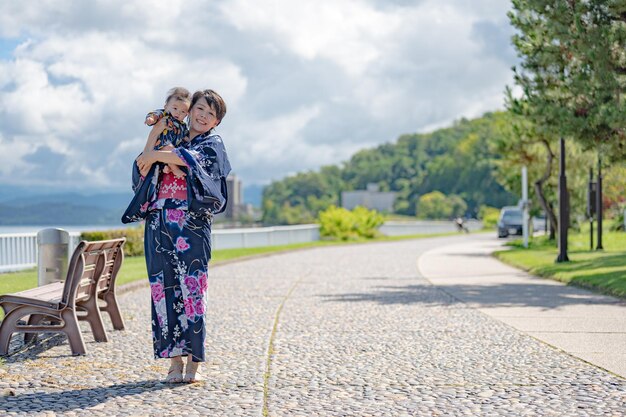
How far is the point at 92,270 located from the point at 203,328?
8.07 ft

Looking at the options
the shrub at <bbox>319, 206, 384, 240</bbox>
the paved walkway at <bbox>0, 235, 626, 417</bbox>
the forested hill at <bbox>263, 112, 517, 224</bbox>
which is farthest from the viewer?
the forested hill at <bbox>263, 112, 517, 224</bbox>

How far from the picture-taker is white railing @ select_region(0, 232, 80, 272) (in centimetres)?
1900

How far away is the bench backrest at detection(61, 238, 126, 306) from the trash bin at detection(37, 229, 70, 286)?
4.02 ft

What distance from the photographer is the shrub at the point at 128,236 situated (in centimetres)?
2414

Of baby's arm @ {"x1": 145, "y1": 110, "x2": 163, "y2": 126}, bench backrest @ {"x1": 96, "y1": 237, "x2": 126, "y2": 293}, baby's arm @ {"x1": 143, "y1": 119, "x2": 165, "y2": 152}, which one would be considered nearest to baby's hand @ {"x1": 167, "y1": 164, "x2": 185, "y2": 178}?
baby's arm @ {"x1": 143, "y1": 119, "x2": 165, "y2": 152}

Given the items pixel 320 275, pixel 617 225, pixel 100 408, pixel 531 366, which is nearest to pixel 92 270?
pixel 100 408

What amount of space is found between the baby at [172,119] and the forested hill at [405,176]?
458 ft

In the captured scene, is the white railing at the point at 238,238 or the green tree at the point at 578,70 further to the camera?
the white railing at the point at 238,238

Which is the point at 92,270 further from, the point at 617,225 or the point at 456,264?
the point at 617,225

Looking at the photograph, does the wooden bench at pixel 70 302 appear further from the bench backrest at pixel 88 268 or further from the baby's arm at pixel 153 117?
the baby's arm at pixel 153 117

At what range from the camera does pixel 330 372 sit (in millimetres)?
6926

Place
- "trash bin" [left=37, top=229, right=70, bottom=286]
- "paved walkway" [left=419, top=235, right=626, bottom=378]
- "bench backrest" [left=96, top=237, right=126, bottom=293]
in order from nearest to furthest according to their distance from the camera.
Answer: "paved walkway" [left=419, top=235, right=626, bottom=378] → "bench backrest" [left=96, top=237, right=126, bottom=293] → "trash bin" [left=37, top=229, right=70, bottom=286]

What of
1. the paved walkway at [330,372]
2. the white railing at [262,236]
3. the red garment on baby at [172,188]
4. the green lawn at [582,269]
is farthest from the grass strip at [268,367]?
the white railing at [262,236]

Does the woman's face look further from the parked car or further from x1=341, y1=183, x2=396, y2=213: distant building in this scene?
x1=341, y1=183, x2=396, y2=213: distant building
